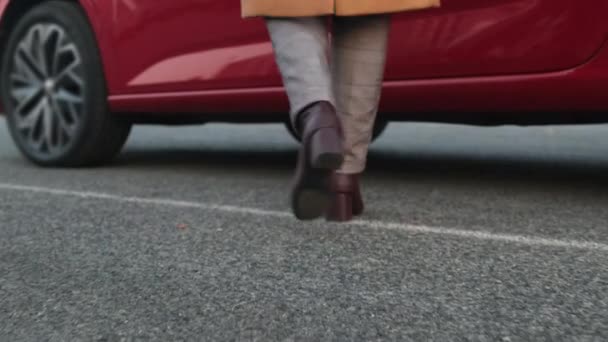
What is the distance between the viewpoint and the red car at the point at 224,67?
2.06 meters

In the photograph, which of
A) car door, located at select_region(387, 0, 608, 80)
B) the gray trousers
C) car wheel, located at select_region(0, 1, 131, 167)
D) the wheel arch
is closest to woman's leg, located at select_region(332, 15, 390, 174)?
the gray trousers

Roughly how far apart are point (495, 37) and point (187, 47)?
126 centimetres

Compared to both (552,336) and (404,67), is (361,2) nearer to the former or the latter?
(404,67)

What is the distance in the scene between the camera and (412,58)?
2.29 m

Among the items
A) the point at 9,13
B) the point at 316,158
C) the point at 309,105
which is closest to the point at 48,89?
the point at 9,13

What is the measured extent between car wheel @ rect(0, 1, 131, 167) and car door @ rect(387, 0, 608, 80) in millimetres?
1416

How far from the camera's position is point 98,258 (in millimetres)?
1595

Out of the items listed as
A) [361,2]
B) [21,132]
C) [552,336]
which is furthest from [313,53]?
[21,132]

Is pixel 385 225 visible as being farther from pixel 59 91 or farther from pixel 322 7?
pixel 59 91

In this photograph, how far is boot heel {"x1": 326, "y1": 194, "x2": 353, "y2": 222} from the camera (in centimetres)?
191

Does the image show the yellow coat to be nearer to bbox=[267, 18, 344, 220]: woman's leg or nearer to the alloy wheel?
bbox=[267, 18, 344, 220]: woman's leg

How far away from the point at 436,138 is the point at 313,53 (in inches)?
126

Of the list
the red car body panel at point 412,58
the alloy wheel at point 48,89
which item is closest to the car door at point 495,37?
the red car body panel at point 412,58

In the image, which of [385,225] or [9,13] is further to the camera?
[9,13]
